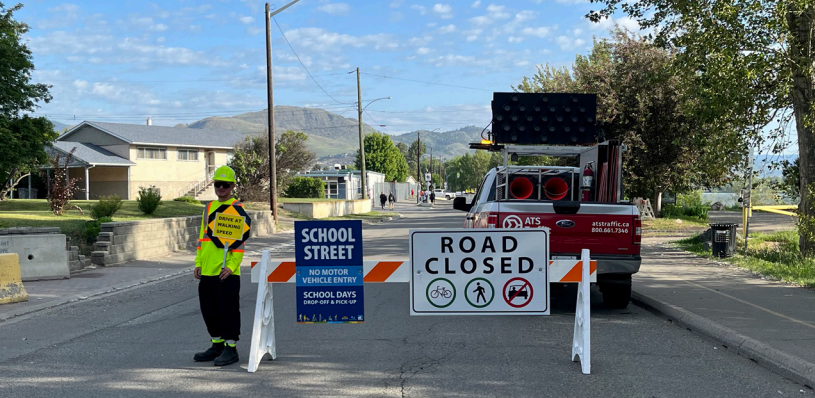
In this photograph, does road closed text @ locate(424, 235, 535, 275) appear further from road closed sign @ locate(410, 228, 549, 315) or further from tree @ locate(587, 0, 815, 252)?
tree @ locate(587, 0, 815, 252)

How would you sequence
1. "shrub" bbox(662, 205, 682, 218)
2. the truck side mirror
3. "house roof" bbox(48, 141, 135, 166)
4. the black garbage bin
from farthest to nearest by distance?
"house roof" bbox(48, 141, 135, 166) < "shrub" bbox(662, 205, 682, 218) < the black garbage bin < the truck side mirror

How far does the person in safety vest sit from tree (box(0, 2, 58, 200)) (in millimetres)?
13129

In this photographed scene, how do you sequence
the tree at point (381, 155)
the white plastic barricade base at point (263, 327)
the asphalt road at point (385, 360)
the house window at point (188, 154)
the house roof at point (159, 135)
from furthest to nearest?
the tree at point (381, 155)
the house window at point (188, 154)
the house roof at point (159, 135)
the white plastic barricade base at point (263, 327)
the asphalt road at point (385, 360)

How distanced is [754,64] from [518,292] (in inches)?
326

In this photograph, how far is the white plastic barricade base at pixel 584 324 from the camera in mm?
6047

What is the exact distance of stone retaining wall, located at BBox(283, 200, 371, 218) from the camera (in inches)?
1468

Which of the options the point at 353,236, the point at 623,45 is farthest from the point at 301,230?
the point at 623,45

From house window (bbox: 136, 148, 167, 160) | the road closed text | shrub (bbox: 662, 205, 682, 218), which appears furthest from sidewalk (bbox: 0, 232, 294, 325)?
house window (bbox: 136, 148, 167, 160)

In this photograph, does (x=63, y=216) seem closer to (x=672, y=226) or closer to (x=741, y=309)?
(x=741, y=309)

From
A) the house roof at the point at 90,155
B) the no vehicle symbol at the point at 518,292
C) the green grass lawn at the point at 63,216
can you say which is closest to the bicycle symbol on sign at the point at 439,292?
the no vehicle symbol at the point at 518,292

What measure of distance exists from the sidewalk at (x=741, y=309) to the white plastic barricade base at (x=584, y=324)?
1801 millimetres

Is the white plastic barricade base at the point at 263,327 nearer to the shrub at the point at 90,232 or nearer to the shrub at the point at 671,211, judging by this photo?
the shrub at the point at 90,232

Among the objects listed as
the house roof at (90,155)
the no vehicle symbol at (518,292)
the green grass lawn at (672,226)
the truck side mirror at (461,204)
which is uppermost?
the house roof at (90,155)

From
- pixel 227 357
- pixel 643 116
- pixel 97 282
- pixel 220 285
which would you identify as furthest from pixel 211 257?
pixel 643 116
